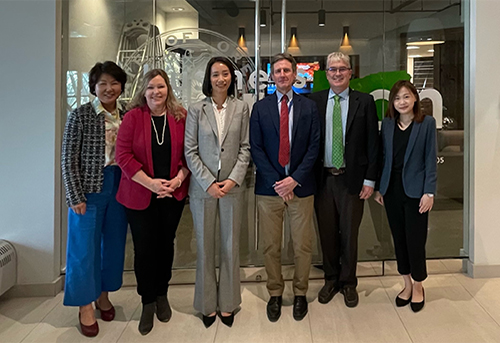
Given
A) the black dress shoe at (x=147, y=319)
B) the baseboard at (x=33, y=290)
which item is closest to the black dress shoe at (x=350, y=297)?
the black dress shoe at (x=147, y=319)

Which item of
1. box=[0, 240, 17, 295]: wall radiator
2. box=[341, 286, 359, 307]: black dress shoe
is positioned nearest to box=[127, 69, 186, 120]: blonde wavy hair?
box=[0, 240, 17, 295]: wall radiator

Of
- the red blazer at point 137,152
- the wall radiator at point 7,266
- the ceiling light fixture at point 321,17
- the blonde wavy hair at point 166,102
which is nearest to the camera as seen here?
the red blazer at point 137,152

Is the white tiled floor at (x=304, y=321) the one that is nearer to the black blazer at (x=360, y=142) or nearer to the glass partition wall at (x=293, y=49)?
the glass partition wall at (x=293, y=49)

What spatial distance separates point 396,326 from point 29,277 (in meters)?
2.75

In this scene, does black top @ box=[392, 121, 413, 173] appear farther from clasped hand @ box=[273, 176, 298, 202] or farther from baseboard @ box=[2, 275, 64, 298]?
baseboard @ box=[2, 275, 64, 298]

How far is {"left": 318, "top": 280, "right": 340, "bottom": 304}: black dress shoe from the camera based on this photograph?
295 centimetres

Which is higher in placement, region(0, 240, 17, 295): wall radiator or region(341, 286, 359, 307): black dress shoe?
region(0, 240, 17, 295): wall radiator

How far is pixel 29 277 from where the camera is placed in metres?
3.09

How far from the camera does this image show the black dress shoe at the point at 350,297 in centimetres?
288

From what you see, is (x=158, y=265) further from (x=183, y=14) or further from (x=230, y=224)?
(x=183, y=14)

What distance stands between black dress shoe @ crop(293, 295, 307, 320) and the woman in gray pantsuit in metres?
0.42

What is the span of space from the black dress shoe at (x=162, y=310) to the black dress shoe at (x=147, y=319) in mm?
64

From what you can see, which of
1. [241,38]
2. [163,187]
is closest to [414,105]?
[241,38]

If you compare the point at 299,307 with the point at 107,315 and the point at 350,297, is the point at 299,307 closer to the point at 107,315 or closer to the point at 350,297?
the point at 350,297
